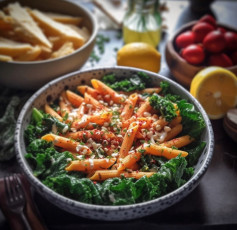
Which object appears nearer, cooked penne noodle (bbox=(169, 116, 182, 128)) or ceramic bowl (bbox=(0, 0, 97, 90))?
cooked penne noodle (bbox=(169, 116, 182, 128))

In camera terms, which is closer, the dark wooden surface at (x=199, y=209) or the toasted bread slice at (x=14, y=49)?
the dark wooden surface at (x=199, y=209)

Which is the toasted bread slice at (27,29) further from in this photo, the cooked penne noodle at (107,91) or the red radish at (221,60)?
the red radish at (221,60)

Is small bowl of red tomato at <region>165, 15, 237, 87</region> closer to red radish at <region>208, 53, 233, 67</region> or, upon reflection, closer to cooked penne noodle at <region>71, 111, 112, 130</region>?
red radish at <region>208, 53, 233, 67</region>

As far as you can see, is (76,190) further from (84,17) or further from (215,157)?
(84,17)

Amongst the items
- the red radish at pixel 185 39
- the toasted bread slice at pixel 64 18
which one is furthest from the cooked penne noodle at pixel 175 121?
the toasted bread slice at pixel 64 18

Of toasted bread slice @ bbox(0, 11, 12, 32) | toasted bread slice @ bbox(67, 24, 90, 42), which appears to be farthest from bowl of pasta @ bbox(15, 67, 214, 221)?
toasted bread slice @ bbox(0, 11, 12, 32)

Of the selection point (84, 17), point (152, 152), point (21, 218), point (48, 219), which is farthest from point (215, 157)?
point (84, 17)
